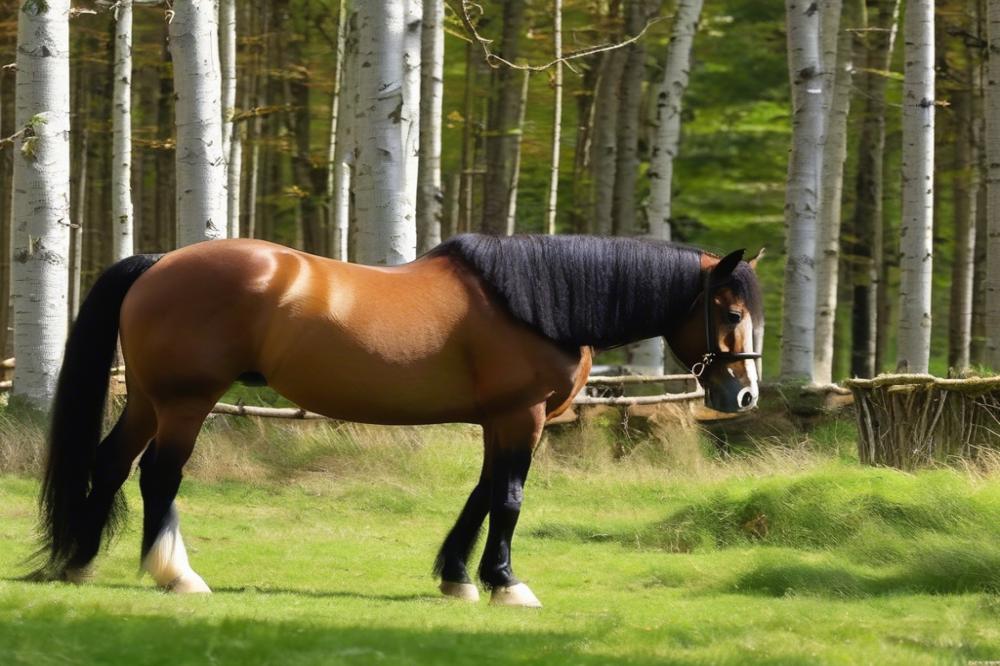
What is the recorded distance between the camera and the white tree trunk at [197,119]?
1298cm

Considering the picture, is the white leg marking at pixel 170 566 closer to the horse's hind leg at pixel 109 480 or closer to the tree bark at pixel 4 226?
the horse's hind leg at pixel 109 480

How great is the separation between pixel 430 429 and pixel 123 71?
7479 mm

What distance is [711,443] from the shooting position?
48.2 ft

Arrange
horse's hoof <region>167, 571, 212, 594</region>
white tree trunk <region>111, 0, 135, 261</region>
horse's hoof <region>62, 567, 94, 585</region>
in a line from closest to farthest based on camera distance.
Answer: horse's hoof <region>167, 571, 212, 594</region>, horse's hoof <region>62, 567, 94, 585</region>, white tree trunk <region>111, 0, 135, 261</region>

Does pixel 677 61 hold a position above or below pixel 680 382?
above

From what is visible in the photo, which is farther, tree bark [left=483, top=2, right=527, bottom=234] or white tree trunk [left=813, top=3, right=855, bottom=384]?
tree bark [left=483, top=2, right=527, bottom=234]

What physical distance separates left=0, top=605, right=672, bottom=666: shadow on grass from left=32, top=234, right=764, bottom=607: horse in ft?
4.40

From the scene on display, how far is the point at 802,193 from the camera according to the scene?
53.4ft

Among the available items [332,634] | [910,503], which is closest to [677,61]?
[910,503]

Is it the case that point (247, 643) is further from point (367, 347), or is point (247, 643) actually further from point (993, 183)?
point (993, 183)

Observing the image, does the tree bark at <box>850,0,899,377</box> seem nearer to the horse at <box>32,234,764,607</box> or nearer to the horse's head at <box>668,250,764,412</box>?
the horse's head at <box>668,250,764,412</box>

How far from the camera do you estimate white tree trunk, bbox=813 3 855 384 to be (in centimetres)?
1880

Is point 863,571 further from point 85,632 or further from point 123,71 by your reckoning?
point 123,71

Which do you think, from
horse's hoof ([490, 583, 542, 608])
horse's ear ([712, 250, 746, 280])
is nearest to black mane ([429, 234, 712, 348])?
horse's ear ([712, 250, 746, 280])
